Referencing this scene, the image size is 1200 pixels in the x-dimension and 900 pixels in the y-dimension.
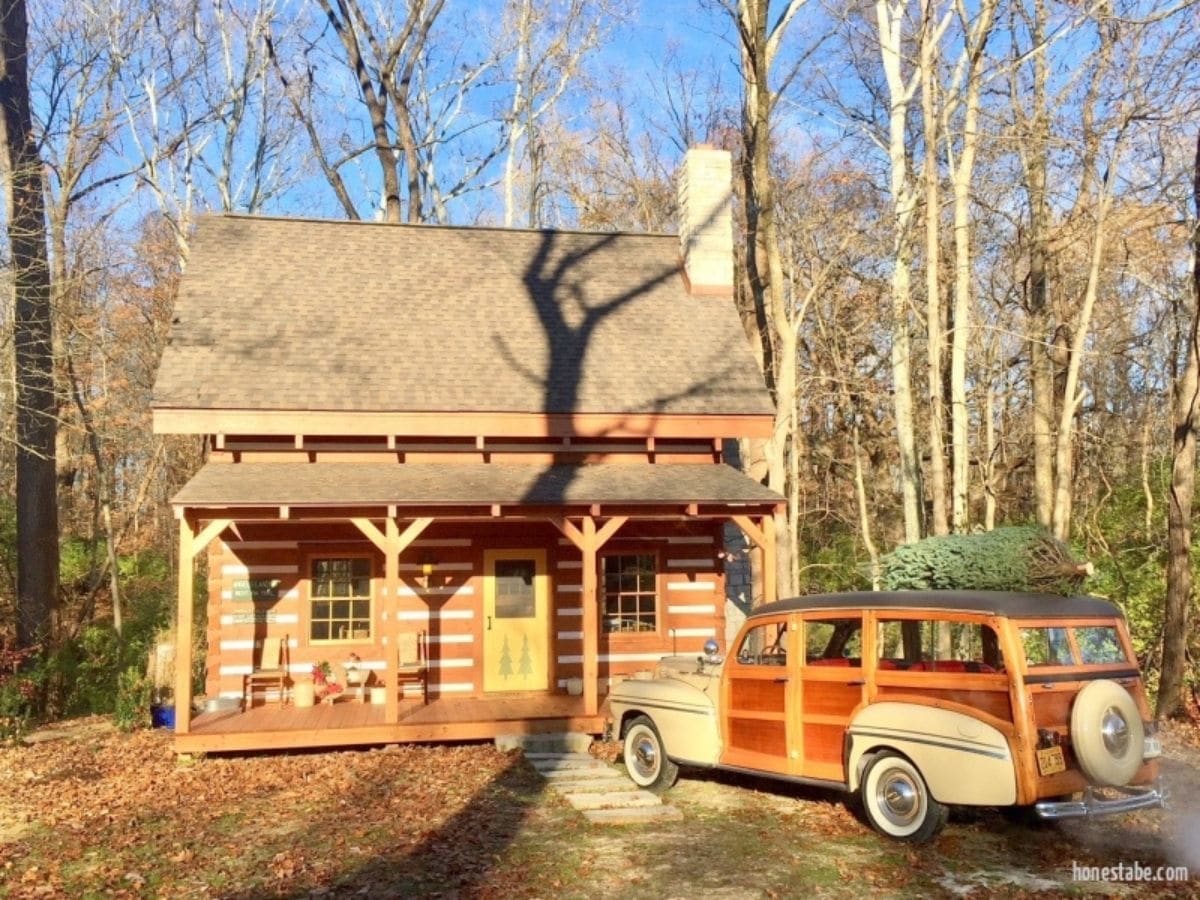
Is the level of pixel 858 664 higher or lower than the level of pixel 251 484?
lower

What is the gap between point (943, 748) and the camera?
7164 millimetres

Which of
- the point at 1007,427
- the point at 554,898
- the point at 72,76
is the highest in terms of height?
the point at 72,76

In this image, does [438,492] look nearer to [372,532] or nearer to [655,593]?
[372,532]

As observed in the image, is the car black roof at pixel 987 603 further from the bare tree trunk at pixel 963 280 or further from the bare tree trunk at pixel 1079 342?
the bare tree trunk at pixel 1079 342

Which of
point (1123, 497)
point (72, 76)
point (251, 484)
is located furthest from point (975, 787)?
point (72, 76)

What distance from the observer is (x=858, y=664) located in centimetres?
812

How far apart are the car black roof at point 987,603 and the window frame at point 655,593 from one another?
6.54 meters

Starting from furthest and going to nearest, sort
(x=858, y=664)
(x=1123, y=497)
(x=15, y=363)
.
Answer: (x=1123, y=497) → (x=15, y=363) → (x=858, y=664)

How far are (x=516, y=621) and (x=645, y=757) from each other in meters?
4.78

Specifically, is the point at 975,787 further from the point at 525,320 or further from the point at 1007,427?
the point at 1007,427

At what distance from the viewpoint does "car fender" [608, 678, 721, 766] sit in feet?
30.3

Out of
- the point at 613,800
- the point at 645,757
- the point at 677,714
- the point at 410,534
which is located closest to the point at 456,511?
the point at 410,534

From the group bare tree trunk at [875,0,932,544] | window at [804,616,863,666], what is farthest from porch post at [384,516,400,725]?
bare tree trunk at [875,0,932,544]

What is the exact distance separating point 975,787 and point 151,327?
90.4 feet
